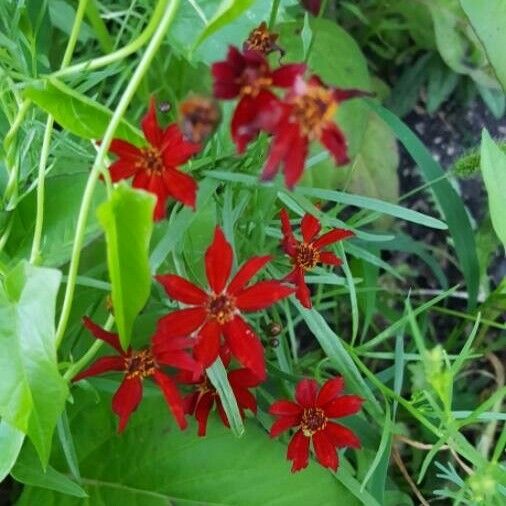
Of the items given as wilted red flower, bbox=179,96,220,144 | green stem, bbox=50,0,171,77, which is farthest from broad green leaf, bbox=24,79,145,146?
wilted red flower, bbox=179,96,220,144

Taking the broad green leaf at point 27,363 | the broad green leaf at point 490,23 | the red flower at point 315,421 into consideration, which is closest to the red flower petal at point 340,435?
the red flower at point 315,421

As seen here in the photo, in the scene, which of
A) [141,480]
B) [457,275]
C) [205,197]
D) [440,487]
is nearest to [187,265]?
[205,197]

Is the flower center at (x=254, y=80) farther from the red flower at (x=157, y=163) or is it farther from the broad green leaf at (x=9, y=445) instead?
the broad green leaf at (x=9, y=445)

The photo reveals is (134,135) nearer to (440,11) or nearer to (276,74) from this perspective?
(276,74)

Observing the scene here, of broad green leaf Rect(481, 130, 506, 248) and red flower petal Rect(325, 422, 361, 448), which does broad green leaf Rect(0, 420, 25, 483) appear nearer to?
red flower petal Rect(325, 422, 361, 448)

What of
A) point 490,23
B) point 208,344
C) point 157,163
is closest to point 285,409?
point 208,344
